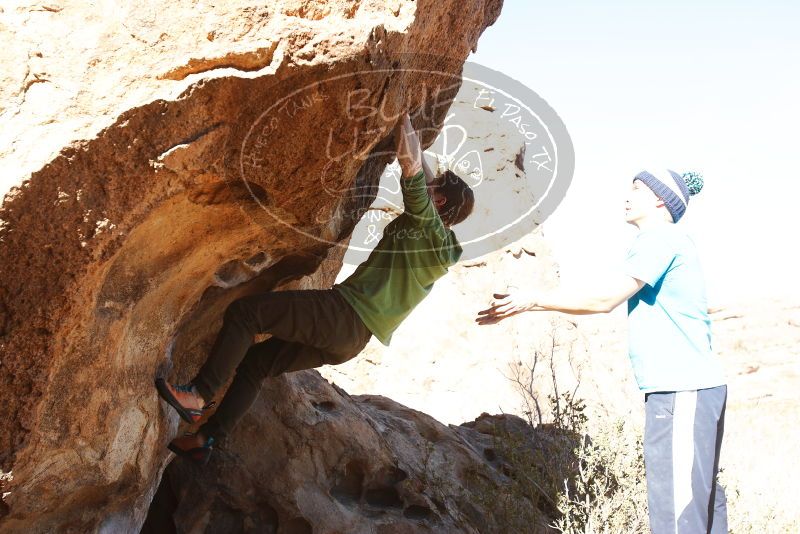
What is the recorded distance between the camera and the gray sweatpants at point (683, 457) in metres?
3.18

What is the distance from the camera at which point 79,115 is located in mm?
2611

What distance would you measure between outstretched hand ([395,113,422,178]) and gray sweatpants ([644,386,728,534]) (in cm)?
137

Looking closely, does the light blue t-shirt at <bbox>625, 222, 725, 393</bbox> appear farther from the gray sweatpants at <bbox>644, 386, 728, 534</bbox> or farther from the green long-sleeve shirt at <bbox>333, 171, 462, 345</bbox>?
the green long-sleeve shirt at <bbox>333, 171, 462, 345</bbox>

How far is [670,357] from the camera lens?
3301 mm

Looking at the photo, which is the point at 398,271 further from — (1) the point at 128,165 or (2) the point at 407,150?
(1) the point at 128,165

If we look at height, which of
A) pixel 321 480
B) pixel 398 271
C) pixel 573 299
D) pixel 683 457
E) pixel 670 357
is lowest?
pixel 321 480

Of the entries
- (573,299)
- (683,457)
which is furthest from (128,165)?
(683,457)

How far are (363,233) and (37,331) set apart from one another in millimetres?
2268

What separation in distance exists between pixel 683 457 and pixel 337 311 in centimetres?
158

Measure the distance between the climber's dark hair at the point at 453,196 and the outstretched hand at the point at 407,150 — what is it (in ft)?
1.60

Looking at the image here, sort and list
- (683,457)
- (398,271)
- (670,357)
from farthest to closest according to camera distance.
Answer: (398,271), (670,357), (683,457)

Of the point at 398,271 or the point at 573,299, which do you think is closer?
the point at 573,299

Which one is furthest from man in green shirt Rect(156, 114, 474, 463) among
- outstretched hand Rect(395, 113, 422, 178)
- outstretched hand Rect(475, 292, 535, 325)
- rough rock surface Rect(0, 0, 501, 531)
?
outstretched hand Rect(475, 292, 535, 325)

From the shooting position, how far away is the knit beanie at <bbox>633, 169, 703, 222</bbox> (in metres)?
3.51
